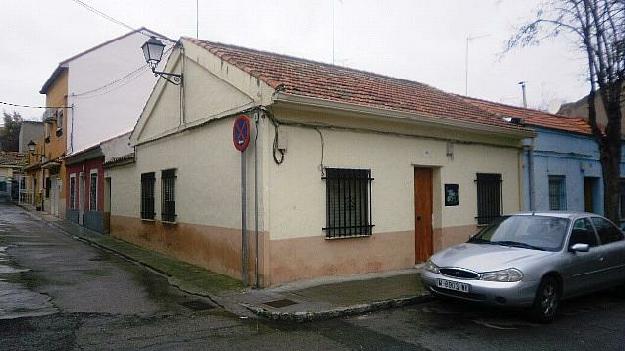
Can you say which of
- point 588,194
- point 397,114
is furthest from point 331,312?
point 588,194

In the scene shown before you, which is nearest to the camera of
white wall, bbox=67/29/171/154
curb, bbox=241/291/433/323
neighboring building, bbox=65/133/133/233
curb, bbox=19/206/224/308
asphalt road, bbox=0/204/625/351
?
asphalt road, bbox=0/204/625/351

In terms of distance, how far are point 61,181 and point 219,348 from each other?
23.2 metres

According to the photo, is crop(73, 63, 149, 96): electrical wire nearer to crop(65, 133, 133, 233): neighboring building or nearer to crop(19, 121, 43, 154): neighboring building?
crop(65, 133, 133, 233): neighboring building

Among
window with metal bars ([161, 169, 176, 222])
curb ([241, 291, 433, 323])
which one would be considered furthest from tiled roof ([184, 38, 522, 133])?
curb ([241, 291, 433, 323])

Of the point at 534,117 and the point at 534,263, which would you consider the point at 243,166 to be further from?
the point at 534,117

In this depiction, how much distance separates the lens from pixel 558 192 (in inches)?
571

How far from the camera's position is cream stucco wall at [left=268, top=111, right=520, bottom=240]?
28.0 ft

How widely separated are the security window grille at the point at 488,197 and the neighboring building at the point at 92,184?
10.8 meters

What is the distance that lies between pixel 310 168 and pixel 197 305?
3.05 meters

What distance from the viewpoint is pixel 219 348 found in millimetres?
5289

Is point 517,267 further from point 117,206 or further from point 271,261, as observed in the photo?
point 117,206

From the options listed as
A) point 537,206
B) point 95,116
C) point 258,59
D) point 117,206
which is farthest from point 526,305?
point 95,116

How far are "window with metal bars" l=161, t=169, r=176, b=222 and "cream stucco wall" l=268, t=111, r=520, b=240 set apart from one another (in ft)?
14.4

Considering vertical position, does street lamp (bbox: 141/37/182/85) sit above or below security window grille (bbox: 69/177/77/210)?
above
